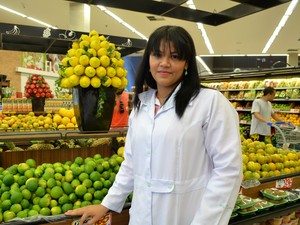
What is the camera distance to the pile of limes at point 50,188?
66.4 inches

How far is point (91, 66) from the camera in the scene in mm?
1971

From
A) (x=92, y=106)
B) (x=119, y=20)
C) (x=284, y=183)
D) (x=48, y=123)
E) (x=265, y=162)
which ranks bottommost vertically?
(x=284, y=183)

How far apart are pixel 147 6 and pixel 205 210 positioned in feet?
15.9

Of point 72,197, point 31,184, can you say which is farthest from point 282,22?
point 31,184

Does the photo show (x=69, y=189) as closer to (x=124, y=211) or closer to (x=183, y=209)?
(x=124, y=211)

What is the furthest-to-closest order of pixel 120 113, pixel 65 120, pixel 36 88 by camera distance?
1. pixel 36 88
2. pixel 120 113
3. pixel 65 120

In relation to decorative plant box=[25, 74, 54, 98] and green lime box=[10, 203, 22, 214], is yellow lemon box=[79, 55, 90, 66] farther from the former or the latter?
decorative plant box=[25, 74, 54, 98]

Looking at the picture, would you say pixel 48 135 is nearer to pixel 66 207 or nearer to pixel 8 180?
pixel 8 180

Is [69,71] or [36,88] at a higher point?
[69,71]

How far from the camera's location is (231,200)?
4.44ft

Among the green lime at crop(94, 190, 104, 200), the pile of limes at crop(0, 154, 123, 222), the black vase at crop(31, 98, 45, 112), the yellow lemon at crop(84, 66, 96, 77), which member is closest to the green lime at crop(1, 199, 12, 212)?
the pile of limes at crop(0, 154, 123, 222)

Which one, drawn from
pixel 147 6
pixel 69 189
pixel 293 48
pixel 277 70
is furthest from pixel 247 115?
pixel 69 189

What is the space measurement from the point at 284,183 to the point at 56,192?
2050mm

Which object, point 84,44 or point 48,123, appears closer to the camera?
point 84,44
